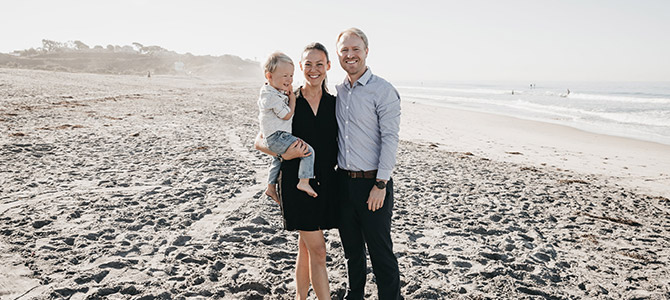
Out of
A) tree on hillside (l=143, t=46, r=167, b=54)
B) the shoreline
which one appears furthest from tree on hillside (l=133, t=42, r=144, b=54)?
the shoreline

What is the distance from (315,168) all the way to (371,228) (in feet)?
1.97

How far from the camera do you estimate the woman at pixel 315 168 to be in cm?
261

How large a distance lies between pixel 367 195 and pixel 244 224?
2662 mm

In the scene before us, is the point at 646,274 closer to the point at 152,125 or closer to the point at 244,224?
the point at 244,224

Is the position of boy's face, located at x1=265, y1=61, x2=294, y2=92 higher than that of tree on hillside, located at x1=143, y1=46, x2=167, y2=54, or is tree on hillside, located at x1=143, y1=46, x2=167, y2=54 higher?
tree on hillside, located at x1=143, y1=46, x2=167, y2=54

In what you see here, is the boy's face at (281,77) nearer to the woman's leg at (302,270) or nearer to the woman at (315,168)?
the woman at (315,168)

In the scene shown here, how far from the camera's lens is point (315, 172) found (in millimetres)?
2660

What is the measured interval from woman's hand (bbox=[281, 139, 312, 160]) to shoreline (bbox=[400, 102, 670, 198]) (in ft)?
26.4

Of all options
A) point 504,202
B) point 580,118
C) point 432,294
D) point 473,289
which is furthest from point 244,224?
point 580,118

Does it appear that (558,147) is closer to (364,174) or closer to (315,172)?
(364,174)

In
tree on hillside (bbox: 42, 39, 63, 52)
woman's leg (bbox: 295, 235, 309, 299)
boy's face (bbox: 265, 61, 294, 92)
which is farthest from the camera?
tree on hillside (bbox: 42, 39, 63, 52)

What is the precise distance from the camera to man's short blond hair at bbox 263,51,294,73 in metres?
2.59

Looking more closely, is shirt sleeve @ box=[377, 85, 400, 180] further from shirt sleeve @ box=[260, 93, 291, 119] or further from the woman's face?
shirt sleeve @ box=[260, 93, 291, 119]

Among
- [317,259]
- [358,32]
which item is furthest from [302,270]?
[358,32]
